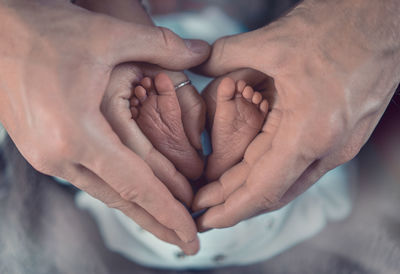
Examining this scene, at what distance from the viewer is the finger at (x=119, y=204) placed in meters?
0.60

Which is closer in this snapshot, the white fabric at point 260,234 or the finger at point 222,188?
the finger at point 222,188

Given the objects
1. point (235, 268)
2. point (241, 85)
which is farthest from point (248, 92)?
point (235, 268)

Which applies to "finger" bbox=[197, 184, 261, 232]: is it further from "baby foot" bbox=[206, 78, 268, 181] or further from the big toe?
the big toe

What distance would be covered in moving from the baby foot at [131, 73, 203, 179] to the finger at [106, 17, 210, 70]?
39mm

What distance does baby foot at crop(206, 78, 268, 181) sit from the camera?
639 mm

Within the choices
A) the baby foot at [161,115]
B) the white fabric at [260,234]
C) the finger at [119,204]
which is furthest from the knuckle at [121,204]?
the white fabric at [260,234]

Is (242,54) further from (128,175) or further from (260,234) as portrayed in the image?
(260,234)

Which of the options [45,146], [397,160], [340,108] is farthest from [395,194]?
[45,146]

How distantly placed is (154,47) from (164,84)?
0.07m

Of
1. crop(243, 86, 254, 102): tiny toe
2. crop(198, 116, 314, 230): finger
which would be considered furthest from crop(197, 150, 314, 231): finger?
crop(243, 86, 254, 102): tiny toe

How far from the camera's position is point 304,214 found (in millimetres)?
912

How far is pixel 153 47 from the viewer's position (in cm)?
63

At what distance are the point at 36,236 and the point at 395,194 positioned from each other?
0.88 meters

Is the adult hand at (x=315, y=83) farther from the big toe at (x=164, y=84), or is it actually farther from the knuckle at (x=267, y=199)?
the big toe at (x=164, y=84)
